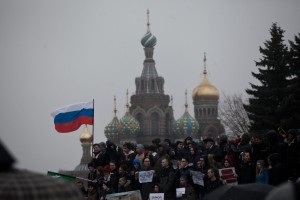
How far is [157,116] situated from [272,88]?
288 ft

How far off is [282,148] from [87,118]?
7.56m

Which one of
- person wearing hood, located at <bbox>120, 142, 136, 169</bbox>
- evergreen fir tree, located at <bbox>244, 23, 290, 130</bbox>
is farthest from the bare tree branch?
person wearing hood, located at <bbox>120, 142, 136, 169</bbox>

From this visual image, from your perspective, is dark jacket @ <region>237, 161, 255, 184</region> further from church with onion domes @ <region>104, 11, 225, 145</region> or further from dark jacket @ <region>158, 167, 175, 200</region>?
church with onion domes @ <region>104, 11, 225, 145</region>

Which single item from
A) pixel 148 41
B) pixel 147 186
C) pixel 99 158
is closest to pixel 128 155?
pixel 99 158

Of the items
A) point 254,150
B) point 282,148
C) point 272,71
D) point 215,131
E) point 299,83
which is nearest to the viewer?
point 282,148

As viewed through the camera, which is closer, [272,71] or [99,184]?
[99,184]

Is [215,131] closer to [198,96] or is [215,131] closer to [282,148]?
[198,96]

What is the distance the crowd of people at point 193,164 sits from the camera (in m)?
11.6

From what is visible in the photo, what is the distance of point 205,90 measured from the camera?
116m

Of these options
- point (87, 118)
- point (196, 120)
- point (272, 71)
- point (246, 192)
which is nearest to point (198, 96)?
point (196, 120)

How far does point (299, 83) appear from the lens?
30250mm

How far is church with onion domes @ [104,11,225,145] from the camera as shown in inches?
4592

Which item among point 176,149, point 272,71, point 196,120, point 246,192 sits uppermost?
point 196,120

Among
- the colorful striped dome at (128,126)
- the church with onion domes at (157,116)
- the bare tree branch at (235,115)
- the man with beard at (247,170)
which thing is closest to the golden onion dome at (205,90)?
the church with onion domes at (157,116)
